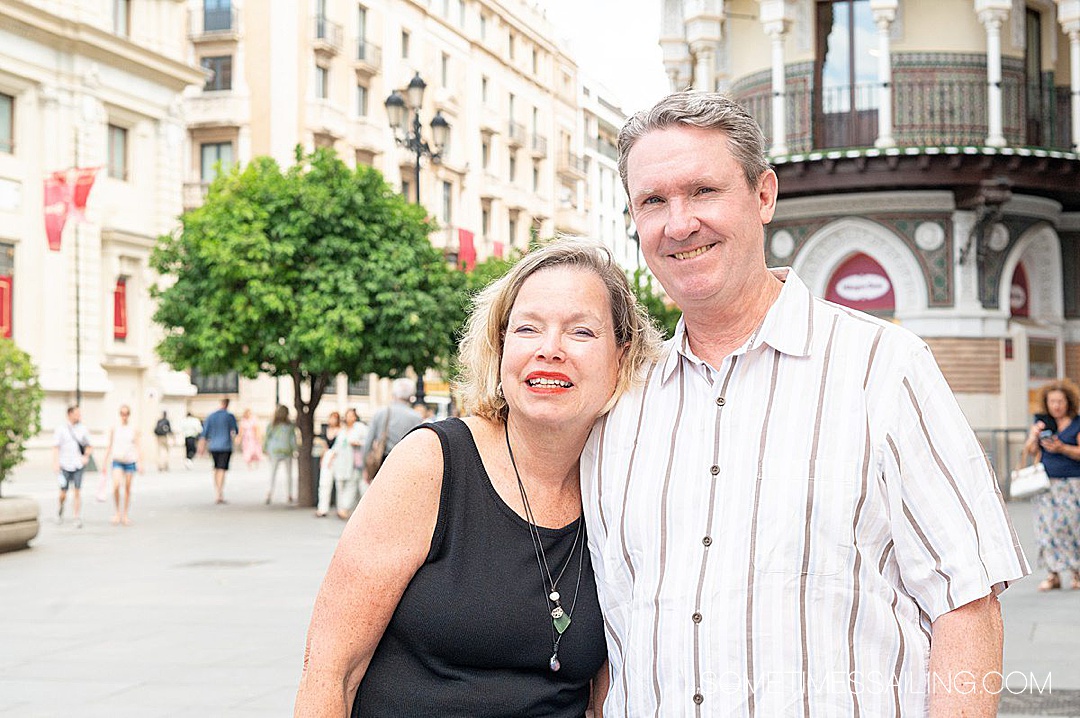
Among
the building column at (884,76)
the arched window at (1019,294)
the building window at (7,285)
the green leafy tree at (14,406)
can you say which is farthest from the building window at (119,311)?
the arched window at (1019,294)

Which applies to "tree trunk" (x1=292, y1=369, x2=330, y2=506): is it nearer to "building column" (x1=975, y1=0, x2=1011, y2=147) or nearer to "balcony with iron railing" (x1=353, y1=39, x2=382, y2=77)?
"building column" (x1=975, y1=0, x2=1011, y2=147)

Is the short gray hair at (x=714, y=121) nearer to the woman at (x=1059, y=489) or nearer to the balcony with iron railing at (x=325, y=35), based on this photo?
the woman at (x=1059, y=489)

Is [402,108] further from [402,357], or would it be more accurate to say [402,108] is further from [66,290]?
[66,290]

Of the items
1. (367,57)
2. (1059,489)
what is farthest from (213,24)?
(1059,489)

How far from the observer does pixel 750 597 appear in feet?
8.05

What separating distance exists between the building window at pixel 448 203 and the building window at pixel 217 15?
14076 millimetres

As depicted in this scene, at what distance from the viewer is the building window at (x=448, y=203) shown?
194 feet

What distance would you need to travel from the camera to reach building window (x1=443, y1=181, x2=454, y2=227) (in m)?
59.2

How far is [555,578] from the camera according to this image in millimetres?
2867

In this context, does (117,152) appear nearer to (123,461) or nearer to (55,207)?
(55,207)

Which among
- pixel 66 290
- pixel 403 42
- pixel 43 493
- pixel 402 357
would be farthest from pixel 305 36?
pixel 402 357

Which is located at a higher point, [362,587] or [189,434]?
[362,587]

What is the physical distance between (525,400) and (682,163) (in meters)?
0.64

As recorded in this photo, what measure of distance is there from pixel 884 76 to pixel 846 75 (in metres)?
0.91
